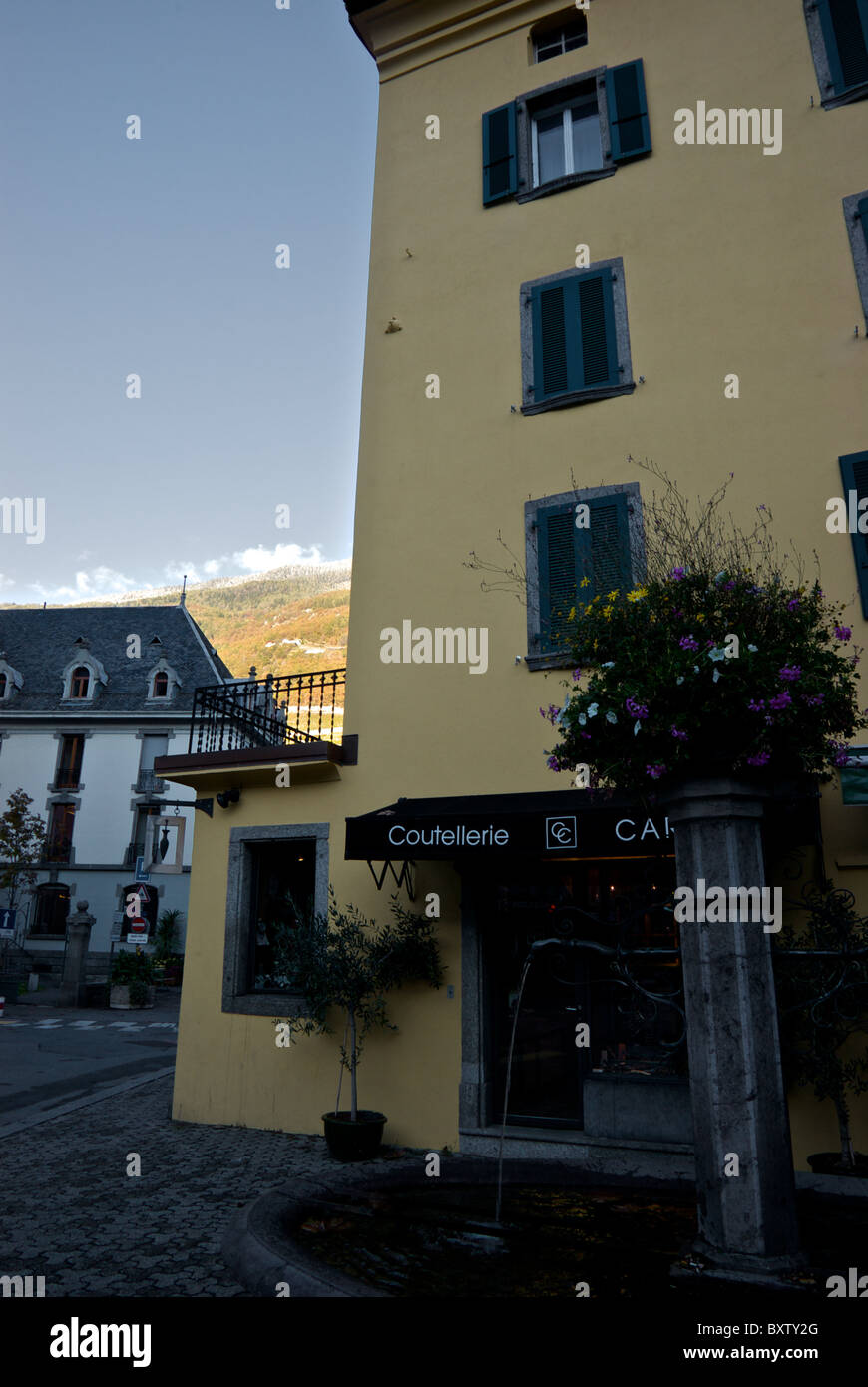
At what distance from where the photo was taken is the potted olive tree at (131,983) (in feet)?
83.8

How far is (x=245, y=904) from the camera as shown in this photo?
966cm

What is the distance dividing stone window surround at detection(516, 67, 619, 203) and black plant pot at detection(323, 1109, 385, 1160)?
10.4m

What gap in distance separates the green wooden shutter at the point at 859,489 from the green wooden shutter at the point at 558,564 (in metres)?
2.39

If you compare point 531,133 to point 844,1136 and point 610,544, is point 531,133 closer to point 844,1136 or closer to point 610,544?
point 610,544

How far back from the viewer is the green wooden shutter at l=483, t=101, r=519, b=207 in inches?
417

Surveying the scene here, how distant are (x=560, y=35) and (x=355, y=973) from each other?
11986mm

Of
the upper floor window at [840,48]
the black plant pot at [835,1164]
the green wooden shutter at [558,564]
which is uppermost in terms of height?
the upper floor window at [840,48]

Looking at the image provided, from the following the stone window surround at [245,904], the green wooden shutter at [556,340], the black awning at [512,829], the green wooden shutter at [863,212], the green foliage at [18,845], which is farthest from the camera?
the green foliage at [18,845]

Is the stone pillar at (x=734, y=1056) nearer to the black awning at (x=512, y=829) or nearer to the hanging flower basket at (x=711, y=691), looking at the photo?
the hanging flower basket at (x=711, y=691)

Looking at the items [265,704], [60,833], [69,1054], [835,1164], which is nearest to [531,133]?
[265,704]

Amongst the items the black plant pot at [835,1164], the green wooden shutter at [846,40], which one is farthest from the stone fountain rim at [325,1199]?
the green wooden shutter at [846,40]

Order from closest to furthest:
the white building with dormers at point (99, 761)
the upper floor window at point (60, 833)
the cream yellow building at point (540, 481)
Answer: the cream yellow building at point (540, 481) < the white building with dormers at point (99, 761) < the upper floor window at point (60, 833)

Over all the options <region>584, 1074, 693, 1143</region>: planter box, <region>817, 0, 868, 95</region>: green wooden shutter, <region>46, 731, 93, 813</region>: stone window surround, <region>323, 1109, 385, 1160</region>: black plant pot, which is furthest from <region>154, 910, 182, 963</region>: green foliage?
A: <region>817, 0, 868, 95</region>: green wooden shutter

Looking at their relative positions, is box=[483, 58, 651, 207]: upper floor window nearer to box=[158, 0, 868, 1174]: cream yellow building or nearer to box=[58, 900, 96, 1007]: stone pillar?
box=[158, 0, 868, 1174]: cream yellow building
